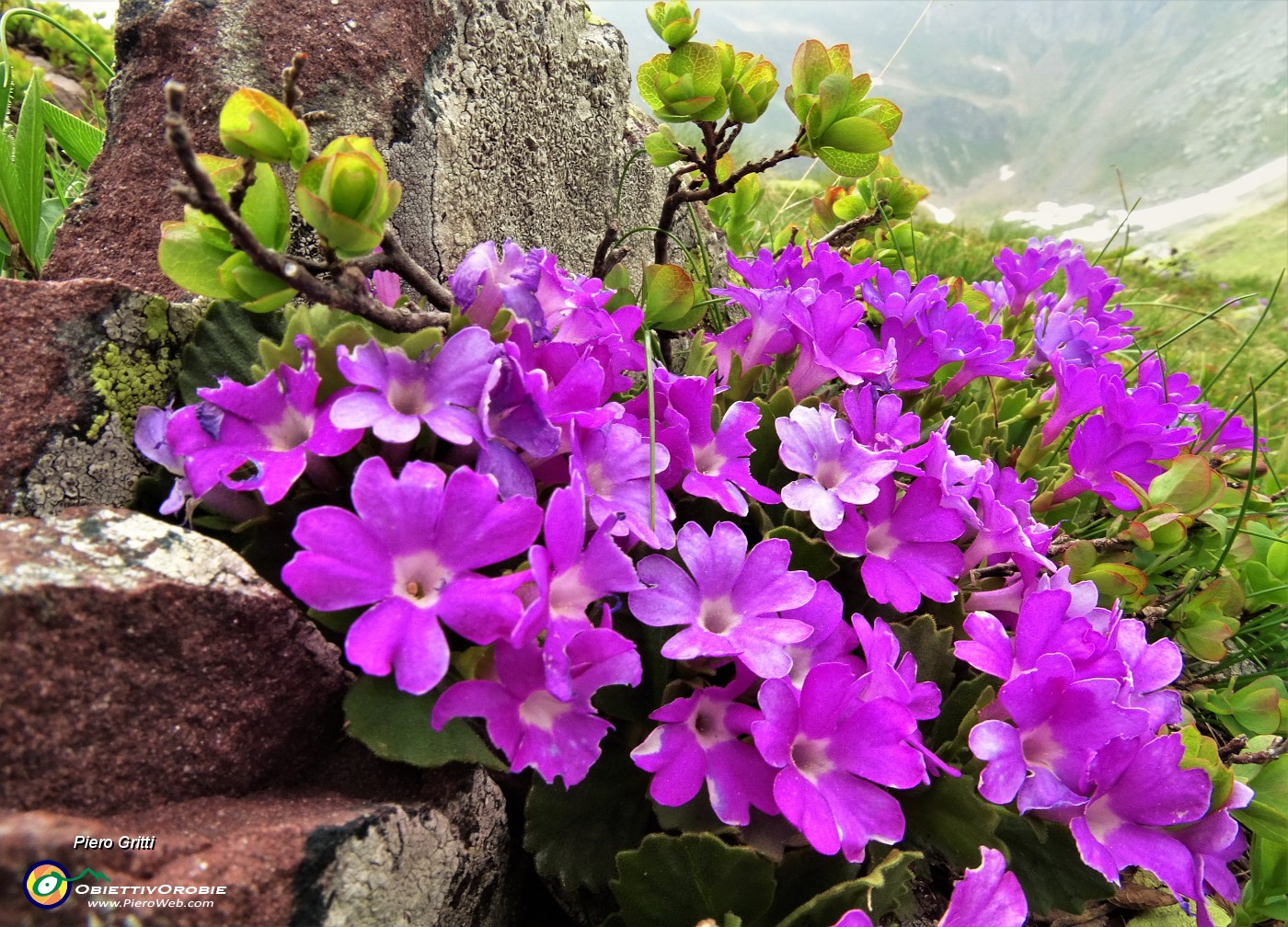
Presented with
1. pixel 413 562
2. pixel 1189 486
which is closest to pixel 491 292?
pixel 413 562

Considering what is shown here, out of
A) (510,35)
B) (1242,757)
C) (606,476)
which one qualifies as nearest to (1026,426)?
(1242,757)

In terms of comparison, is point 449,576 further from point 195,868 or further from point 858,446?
point 858,446

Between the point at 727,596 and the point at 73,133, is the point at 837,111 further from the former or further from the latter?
the point at 73,133

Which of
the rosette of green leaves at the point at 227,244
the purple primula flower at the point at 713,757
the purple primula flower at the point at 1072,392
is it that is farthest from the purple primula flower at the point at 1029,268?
the rosette of green leaves at the point at 227,244

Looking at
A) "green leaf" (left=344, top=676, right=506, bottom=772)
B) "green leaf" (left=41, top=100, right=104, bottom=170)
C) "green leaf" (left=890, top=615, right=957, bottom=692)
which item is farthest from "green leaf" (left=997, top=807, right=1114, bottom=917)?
"green leaf" (left=41, top=100, right=104, bottom=170)

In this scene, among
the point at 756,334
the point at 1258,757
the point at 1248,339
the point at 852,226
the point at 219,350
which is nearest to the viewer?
the point at 219,350

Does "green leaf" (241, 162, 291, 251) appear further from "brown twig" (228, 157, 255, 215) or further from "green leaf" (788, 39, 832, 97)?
"green leaf" (788, 39, 832, 97)
